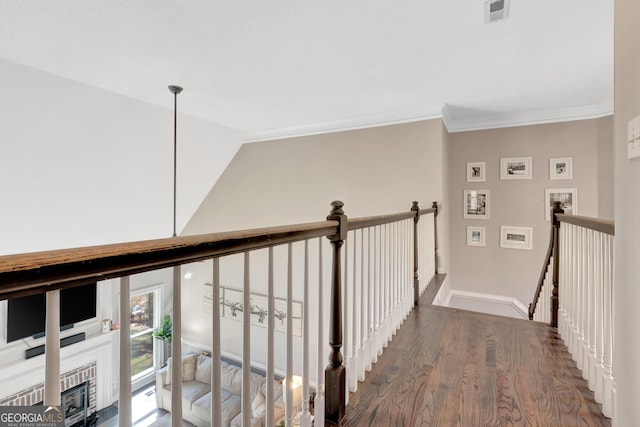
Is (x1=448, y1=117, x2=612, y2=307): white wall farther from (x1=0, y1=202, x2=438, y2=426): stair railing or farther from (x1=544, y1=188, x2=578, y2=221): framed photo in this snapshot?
(x1=0, y1=202, x2=438, y2=426): stair railing

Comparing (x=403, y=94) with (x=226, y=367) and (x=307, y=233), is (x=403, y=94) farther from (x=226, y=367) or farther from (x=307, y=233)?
(x=226, y=367)

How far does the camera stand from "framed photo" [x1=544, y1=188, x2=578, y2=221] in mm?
3896

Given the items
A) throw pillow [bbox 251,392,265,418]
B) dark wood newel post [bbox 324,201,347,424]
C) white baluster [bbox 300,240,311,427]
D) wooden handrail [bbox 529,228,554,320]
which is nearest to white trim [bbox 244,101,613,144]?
wooden handrail [bbox 529,228,554,320]

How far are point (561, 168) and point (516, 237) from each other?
1044 mm

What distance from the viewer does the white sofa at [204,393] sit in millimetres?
4137

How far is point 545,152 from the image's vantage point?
13.2 ft

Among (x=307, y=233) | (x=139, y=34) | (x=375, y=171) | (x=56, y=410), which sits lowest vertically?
(x=56, y=410)

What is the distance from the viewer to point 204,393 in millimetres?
4766

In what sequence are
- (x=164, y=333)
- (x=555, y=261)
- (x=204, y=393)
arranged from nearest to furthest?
1. (x=555, y=261)
2. (x=204, y=393)
3. (x=164, y=333)

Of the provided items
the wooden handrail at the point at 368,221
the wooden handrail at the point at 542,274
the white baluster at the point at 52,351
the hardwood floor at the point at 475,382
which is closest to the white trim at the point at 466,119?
the wooden handrail at the point at 542,274

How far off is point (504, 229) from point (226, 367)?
16.1ft

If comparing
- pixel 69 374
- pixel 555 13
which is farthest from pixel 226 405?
pixel 555 13

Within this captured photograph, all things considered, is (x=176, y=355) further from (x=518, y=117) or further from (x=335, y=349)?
(x=518, y=117)

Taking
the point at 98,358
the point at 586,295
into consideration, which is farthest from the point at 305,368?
the point at 98,358
